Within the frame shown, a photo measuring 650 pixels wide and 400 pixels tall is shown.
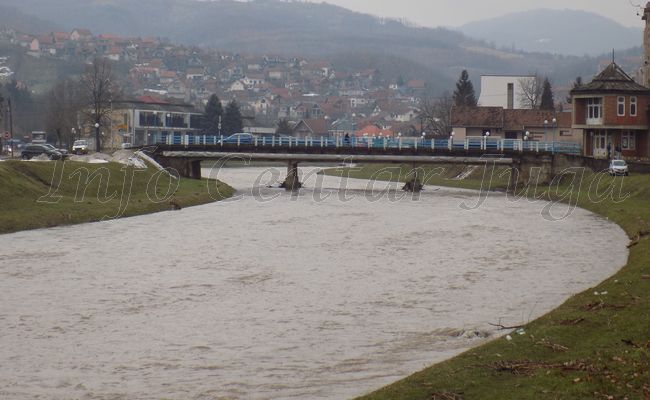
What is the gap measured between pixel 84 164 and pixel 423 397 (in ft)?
207

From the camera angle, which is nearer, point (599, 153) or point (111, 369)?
point (111, 369)

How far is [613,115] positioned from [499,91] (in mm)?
83050

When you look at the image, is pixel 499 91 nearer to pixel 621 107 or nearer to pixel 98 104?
pixel 98 104

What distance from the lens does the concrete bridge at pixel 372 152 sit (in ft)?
306

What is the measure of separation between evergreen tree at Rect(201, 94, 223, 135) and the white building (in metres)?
41.8

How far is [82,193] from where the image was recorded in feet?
233

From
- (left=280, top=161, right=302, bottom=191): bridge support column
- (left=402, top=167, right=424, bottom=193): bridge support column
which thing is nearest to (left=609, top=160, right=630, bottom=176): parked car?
(left=402, top=167, right=424, bottom=193): bridge support column

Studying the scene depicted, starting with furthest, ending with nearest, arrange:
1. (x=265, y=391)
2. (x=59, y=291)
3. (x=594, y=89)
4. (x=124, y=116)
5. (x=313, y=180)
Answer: (x=124, y=116)
(x=313, y=180)
(x=594, y=89)
(x=59, y=291)
(x=265, y=391)

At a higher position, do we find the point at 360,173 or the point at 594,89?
the point at 594,89

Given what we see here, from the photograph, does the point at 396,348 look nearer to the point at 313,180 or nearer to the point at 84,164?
the point at 84,164

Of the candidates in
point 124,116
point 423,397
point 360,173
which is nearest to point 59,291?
point 423,397

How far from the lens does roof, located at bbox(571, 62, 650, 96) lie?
9200 cm

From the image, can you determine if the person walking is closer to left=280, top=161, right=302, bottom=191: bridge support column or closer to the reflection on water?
left=280, top=161, right=302, bottom=191: bridge support column

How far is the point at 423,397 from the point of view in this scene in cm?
2067
